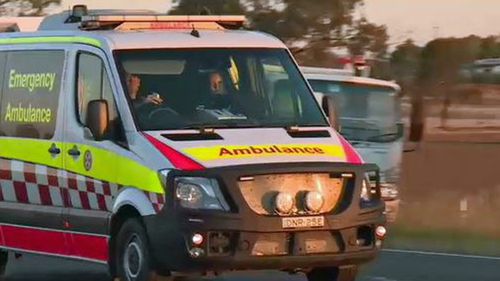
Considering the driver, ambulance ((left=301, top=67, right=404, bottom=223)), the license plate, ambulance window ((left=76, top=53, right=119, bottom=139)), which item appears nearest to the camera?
the license plate

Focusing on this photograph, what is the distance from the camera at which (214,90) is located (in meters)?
11.1

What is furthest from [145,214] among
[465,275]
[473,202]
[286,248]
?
[473,202]

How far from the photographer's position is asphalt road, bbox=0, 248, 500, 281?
44.8 feet

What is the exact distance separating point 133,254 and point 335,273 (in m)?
1.61

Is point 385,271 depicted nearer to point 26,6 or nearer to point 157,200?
point 157,200

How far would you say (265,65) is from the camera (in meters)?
11.5

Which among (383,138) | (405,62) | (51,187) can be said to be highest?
(51,187)

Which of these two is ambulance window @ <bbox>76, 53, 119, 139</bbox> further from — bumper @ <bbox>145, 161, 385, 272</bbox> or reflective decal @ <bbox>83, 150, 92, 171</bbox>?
bumper @ <bbox>145, 161, 385, 272</bbox>

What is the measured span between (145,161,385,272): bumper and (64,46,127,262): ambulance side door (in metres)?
0.71

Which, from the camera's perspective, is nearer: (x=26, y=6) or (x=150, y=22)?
(x=150, y=22)

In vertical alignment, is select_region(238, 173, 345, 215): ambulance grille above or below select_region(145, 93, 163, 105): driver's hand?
below

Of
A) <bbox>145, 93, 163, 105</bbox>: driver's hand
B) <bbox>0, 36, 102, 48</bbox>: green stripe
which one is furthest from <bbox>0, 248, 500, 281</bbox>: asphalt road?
<bbox>145, 93, 163, 105</bbox>: driver's hand

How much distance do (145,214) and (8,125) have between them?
234 cm

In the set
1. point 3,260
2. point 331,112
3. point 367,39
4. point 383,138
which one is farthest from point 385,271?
point 367,39
